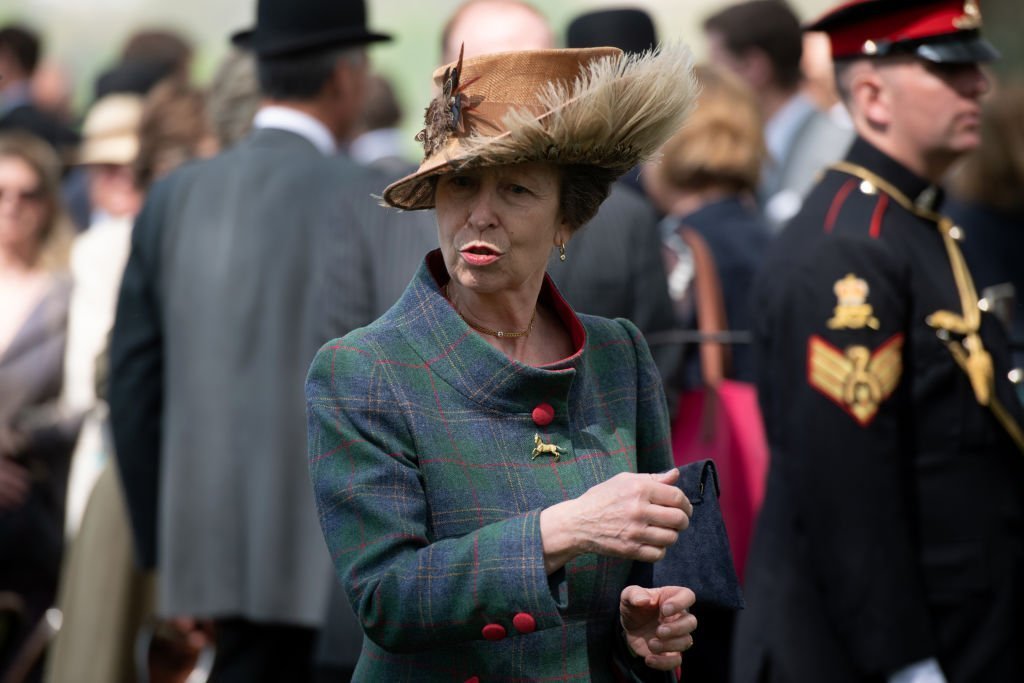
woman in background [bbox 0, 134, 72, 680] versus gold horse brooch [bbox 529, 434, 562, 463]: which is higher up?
gold horse brooch [bbox 529, 434, 562, 463]

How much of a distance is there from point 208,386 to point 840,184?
193 cm

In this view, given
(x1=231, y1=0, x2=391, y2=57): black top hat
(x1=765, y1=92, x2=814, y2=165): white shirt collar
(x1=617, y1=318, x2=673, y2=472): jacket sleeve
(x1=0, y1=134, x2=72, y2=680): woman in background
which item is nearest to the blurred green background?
(x1=765, y1=92, x2=814, y2=165): white shirt collar

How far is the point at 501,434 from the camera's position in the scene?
2711 millimetres

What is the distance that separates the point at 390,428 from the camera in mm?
2609

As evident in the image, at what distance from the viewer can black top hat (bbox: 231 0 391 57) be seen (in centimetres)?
508

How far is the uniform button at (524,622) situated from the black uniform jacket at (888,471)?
69.4 inches

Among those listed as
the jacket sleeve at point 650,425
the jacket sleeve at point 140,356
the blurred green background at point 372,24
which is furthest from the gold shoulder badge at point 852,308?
the blurred green background at point 372,24

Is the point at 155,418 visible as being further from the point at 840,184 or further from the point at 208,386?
the point at 840,184

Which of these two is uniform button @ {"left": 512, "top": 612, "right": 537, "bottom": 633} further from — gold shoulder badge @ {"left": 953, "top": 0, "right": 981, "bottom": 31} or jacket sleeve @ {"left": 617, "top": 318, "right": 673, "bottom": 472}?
gold shoulder badge @ {"left": 953, "top": 0, "right": 981, "bottom": 31}

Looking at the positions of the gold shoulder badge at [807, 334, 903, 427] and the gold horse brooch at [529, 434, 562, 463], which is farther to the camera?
the gold shoulder badge at [807, 334, 903, 427]

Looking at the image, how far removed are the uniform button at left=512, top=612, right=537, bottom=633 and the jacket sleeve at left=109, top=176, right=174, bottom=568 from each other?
2.82m

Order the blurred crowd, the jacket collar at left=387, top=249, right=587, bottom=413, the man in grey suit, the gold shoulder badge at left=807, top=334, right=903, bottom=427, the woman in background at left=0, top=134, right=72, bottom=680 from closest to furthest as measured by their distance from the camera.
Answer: the jacket collar at left=387, top=249, right=587, bottom=413
the gold shoulder badge at left=807, top=334, right=903, bottom=427
the blurred crowd
the man in grey suit
the woman in background at left=0, top=134, right=72, bottom=680

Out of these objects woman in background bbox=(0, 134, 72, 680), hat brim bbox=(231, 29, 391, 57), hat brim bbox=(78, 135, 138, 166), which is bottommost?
woman in background bbox=(0, 134, 72, 680)

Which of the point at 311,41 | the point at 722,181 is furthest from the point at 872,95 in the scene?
the point at 311,41
